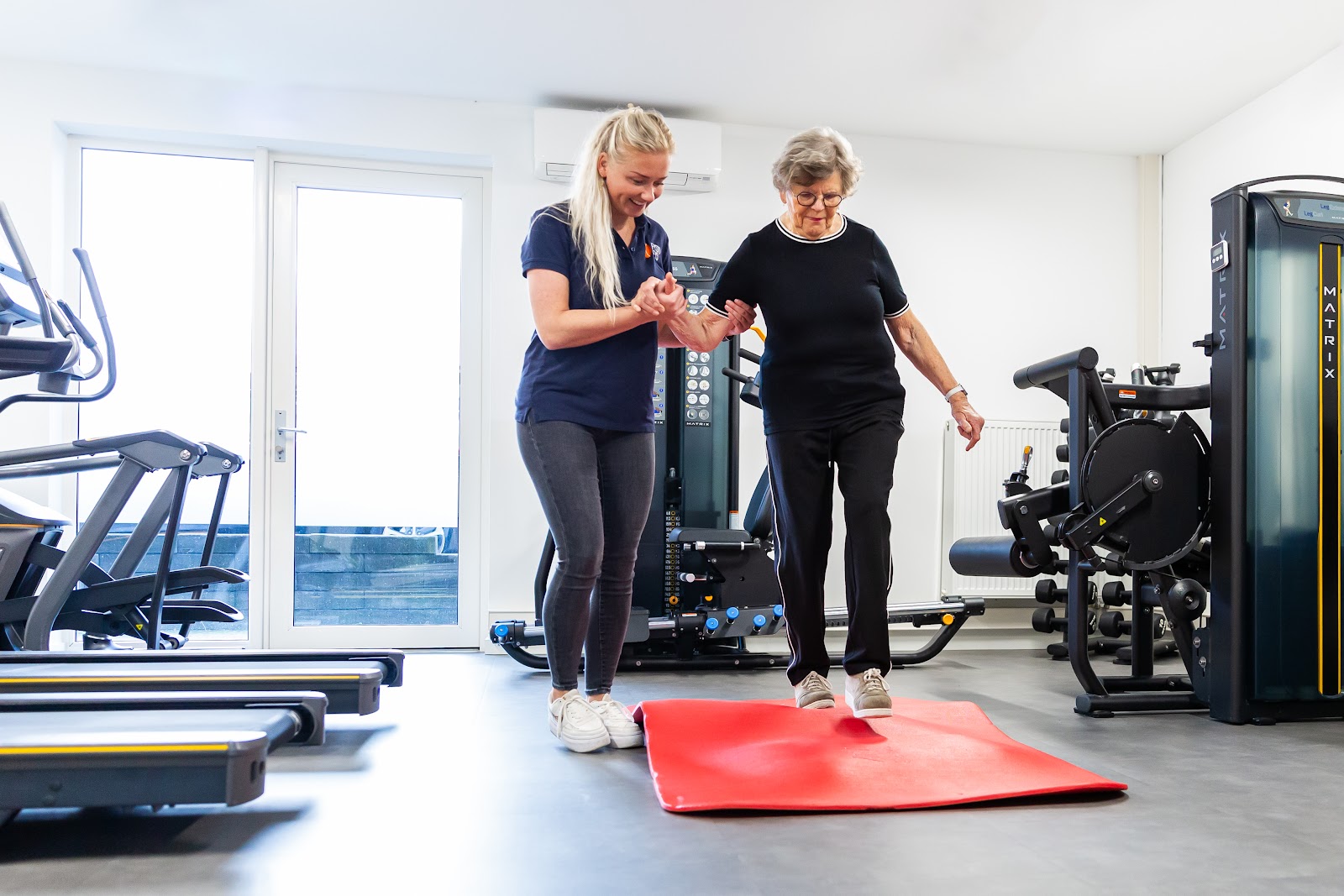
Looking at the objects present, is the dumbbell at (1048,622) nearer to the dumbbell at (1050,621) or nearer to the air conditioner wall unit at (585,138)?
the dumbbell at (1050,621)

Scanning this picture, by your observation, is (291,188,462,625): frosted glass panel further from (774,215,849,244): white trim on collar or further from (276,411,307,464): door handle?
(774,215,849,244): white trim on collar

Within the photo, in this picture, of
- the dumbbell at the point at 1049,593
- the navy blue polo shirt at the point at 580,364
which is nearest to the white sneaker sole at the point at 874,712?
the navy blue polo shirt at the point at 580,364

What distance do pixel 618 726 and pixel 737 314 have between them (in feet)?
3.34

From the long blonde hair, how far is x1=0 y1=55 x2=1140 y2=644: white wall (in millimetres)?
2279

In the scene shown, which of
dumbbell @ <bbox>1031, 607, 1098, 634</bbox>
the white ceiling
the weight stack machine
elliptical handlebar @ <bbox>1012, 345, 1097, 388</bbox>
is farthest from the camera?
dumbbell @ <bbox>1031, 607, 1098, 634</bbox>

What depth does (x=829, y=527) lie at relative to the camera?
7.40ft

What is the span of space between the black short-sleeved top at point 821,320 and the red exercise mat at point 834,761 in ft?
2.34

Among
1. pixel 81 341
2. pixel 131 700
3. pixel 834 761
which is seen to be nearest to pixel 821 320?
pixel 834 761

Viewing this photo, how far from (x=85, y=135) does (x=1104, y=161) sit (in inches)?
196

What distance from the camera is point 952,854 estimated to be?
144 cm

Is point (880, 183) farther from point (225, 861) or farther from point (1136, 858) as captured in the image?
point (225, 861)

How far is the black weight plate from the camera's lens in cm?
268

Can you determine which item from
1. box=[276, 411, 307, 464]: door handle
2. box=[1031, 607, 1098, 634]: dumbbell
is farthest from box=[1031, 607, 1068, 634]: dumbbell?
box=[276, 411, 307, 464]: door handle

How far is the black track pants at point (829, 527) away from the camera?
2.11 metres
